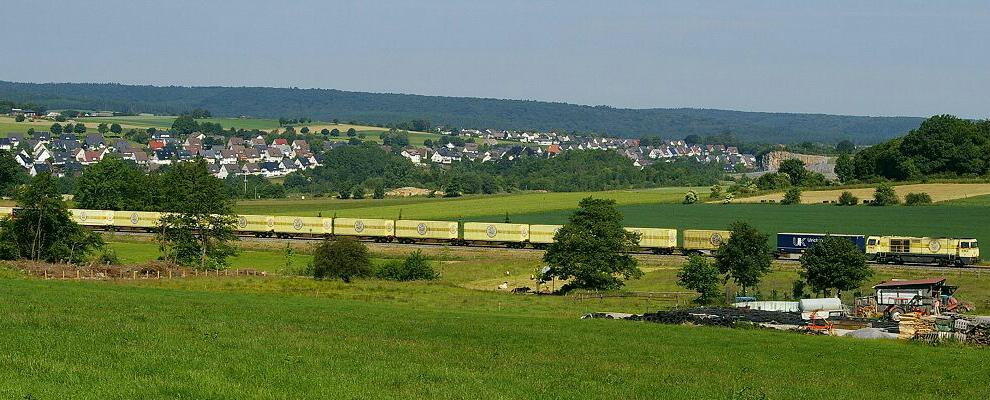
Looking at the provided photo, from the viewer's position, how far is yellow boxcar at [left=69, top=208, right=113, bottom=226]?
381 feet

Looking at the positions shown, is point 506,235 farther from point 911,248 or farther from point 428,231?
point 911,248

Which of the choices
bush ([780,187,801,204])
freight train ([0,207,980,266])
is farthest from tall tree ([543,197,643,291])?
bush ([780,187,801,204])

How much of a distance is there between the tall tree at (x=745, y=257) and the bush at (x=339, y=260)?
20.9 metres

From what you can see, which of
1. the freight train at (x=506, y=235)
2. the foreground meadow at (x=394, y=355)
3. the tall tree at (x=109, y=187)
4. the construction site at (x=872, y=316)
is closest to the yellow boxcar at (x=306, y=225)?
the freight train at (x=506, y=235)

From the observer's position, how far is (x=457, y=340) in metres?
33.3

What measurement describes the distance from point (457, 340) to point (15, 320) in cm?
1121

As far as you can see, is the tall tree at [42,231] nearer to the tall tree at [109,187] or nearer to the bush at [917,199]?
the tall tree at [109,187]

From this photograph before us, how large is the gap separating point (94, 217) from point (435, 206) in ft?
134

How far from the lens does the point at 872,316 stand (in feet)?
174

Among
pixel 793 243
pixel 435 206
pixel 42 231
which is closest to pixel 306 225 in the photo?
pixel 435 206

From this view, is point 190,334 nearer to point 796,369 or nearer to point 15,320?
point 15,320

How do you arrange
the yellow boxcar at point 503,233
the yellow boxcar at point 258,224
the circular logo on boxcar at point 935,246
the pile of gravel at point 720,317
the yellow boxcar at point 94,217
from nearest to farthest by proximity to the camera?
the pile of gravel at point 720,317 < the circular logo on boxcar at point 935,246 < the yellow boxcar at point 503,233 < the yellow boxcar at point 258,224 < the yellow boxcar at point 94,217

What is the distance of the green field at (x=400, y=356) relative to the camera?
71.9ft

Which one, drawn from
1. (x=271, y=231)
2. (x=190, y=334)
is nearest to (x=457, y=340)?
(x=190, y=334)
